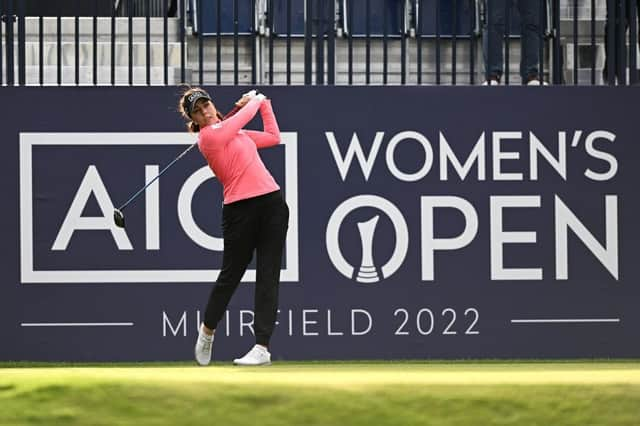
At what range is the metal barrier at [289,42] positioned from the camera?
993 centimetres

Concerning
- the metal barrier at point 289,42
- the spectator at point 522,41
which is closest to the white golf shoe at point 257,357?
the metal barrier at point 289,42

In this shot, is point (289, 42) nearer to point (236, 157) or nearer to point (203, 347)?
point (236, 157)

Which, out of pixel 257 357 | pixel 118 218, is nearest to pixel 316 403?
pixel 257 357

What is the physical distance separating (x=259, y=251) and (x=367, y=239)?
146 centimetres

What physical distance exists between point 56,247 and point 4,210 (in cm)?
40

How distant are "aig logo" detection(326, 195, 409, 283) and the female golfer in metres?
1.33

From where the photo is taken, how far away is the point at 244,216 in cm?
851

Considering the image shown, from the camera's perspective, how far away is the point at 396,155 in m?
9.89

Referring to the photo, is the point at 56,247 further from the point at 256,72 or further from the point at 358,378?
the point at 358,378

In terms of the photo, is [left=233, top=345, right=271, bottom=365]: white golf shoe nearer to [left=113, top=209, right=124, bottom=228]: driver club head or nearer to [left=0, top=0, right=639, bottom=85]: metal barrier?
[left=113, top=209, right=124, bottom=228]: driver club head

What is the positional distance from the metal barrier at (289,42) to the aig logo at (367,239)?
77cm

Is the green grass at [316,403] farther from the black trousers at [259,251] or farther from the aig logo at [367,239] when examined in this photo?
the aig logo at [367,239]

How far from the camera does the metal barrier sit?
9.93m

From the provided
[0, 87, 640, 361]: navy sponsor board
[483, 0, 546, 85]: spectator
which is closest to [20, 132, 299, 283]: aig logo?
[0, 87, 640, 361]: navy sponsor board
